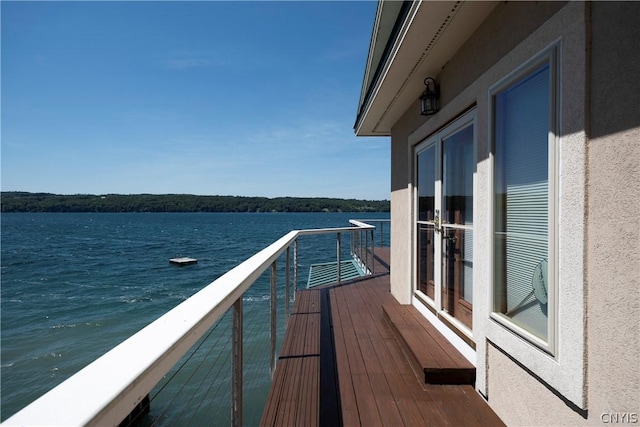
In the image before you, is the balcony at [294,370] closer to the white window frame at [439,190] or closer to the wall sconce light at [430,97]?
the white window frame at [439,190]

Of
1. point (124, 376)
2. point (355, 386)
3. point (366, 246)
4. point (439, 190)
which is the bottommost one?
point (355, 386)

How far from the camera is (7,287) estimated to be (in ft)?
58.4

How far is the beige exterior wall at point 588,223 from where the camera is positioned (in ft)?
3.97

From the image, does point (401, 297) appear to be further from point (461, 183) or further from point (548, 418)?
point (548, 418)

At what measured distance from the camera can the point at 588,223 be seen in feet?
4.53

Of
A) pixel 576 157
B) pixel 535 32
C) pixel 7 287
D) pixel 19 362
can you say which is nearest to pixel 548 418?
pixel 576 157

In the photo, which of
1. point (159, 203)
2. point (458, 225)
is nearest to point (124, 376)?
point (458, 225)

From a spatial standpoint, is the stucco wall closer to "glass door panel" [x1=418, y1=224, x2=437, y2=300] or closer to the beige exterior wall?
the beige exterior wall

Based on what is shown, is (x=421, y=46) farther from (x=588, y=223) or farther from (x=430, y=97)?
(x=588, y=223)

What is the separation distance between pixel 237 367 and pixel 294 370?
149 cm

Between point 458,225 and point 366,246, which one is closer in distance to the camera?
point 458,225

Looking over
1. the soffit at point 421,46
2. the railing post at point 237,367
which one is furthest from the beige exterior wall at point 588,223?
the railing post at point 237,367

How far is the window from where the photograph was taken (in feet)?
5.48

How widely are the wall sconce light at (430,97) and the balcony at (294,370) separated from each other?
1778 mm
